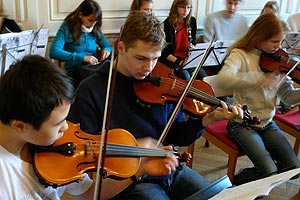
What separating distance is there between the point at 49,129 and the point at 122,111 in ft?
1.51

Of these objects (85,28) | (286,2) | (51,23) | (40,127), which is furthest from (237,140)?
(286,2)

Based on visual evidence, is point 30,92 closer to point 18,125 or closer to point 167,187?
point 18,125

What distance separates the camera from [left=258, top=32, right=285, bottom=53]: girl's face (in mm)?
1741

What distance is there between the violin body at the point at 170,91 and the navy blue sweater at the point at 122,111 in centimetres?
3

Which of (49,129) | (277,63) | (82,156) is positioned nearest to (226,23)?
(277,63)

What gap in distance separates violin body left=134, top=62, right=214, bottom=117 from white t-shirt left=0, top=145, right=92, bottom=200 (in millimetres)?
537

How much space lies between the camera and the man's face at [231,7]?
3.17 metres

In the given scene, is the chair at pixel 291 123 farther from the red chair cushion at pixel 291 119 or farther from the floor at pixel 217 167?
the floor at pixel 217 167

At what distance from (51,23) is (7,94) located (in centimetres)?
207

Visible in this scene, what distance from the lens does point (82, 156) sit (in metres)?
1.02

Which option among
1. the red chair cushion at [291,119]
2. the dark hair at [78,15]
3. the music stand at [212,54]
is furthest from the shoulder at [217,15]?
the red chair cushion at [291,119]

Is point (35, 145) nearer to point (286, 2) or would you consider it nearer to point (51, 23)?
point (51, 23)

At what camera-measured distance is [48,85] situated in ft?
2.78

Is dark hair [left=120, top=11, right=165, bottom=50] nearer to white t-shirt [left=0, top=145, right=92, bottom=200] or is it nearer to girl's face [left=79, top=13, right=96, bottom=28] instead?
white t-shirt [left=0, top=145, right=92, bottom=200]
